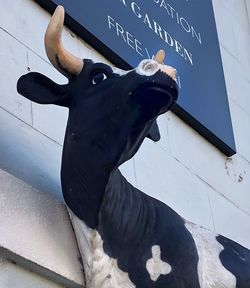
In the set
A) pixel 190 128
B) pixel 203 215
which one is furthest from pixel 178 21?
pixel 203 215

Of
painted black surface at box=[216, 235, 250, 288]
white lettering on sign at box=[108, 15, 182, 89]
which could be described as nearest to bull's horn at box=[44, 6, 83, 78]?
painted black surface at box=[216, 235, 250, 288]

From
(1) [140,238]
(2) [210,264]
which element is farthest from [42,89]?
(2) [210,264]

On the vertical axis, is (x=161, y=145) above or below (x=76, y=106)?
below

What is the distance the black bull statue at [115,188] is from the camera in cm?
167

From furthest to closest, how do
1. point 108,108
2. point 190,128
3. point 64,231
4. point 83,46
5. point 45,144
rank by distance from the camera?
point 190,128 < point 83,46 < point 45,144 < point 64,231 < point 108,108

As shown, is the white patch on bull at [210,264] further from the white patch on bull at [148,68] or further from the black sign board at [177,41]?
the black sign board at [177,41]

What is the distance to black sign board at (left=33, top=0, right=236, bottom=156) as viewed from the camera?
234 cm

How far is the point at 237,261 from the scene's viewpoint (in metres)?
1.87

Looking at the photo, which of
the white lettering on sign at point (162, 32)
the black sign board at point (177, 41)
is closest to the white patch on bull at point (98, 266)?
the black sign board at point (177, 41)

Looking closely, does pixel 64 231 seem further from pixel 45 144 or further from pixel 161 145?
pixel 161 145

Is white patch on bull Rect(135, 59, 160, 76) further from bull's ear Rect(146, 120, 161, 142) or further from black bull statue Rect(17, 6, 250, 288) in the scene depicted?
bull's ear Rect(146, 120, 161, 142)

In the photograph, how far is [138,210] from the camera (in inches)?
71.8

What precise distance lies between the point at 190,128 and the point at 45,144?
2.07ft

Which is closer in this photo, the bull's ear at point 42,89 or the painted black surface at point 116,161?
the painted black surface at point 116,161
